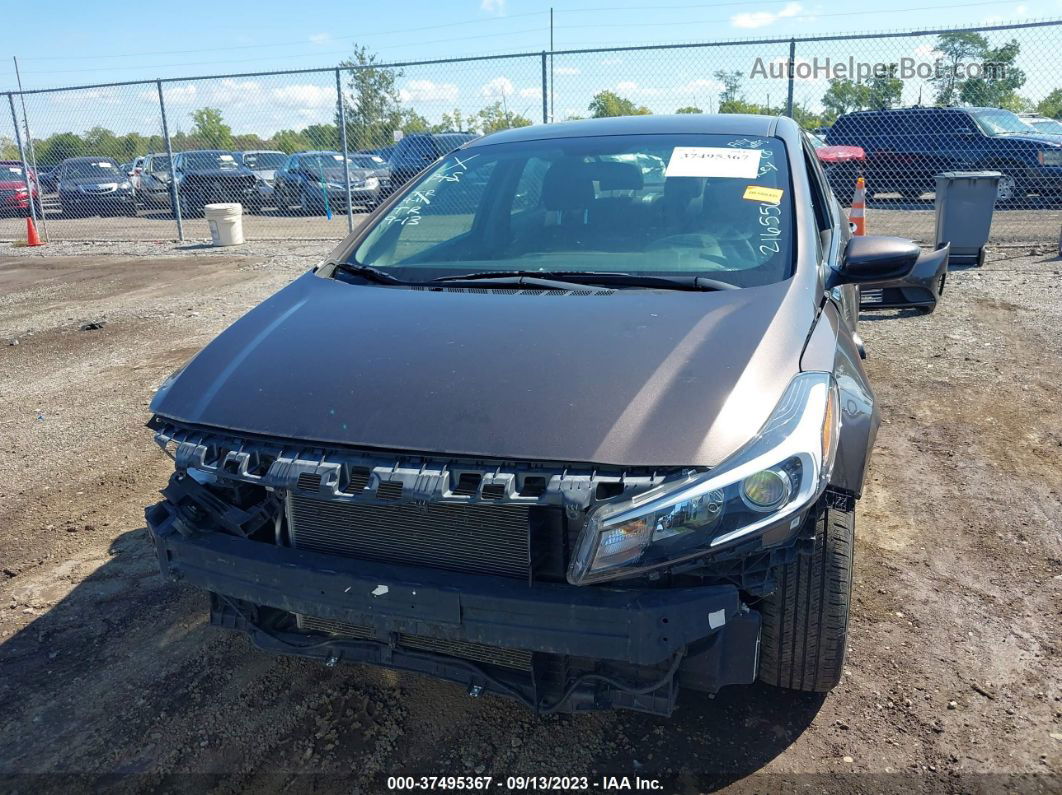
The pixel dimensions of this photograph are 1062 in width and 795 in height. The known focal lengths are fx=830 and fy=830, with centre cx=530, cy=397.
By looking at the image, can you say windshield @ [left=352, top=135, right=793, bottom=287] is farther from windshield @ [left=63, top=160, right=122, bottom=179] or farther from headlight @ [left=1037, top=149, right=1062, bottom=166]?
windshield @ [left=63, top=160, right=122, bottom=179]

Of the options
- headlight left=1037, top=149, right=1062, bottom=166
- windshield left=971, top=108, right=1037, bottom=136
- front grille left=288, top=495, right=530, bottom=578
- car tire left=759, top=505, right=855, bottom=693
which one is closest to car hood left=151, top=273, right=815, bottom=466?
front grille left=288, top=495, right=530, bottom=578

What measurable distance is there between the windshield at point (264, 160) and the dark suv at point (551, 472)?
19236 mm

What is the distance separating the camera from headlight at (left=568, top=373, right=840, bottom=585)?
1.92 m

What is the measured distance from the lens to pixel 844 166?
1423 centimetres

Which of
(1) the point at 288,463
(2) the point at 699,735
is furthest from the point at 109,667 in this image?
(2) the point at 699,735

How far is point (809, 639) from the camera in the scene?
7.67ft

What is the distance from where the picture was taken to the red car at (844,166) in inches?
544

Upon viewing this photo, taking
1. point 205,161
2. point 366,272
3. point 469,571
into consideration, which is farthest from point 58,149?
point 469,571

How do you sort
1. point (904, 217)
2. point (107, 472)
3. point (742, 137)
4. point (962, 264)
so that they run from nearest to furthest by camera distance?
point (742, 137), point (107, 472), point (962, 264), point (904, 217)

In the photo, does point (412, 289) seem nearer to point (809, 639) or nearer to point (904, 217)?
point (809, 639)

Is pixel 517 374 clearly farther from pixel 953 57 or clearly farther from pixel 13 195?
pixel 13 195

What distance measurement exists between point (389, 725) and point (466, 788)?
1.20 ft

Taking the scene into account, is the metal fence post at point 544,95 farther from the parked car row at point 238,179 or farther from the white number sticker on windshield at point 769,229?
the white number sticker on windshield at point 769,229

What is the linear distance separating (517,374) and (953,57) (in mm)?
13195
